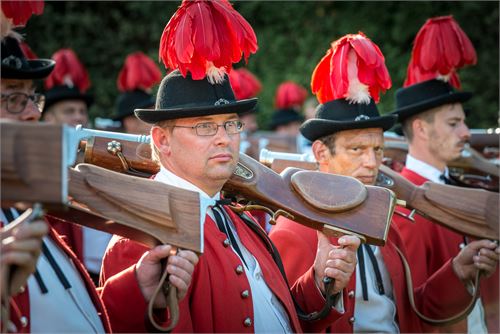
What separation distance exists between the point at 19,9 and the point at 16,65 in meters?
0.42

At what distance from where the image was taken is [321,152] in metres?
5.39

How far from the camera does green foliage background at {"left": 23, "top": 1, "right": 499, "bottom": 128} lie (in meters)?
12.3

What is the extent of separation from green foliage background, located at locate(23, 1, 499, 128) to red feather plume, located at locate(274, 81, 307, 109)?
36 cm

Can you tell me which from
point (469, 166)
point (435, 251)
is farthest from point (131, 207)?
point (469, 166)

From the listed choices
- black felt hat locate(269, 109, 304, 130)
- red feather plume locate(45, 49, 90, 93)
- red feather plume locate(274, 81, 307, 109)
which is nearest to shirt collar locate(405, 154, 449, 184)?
red feather plume locate(45, 49, 90, 93)

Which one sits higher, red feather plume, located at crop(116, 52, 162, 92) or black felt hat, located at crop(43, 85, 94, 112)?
red feather plume, located at crop(116, 52, 162, 92)

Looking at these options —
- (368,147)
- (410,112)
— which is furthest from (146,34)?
(368,147)

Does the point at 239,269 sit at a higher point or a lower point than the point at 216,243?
lower

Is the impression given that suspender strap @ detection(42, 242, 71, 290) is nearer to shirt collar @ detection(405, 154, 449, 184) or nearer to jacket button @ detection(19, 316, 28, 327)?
jacket button @ detection(19, 316, 28, 327)

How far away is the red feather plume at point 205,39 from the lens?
13.2 feet

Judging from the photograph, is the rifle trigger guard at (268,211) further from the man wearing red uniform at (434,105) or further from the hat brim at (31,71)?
the man wearing red uniform at (434,105)

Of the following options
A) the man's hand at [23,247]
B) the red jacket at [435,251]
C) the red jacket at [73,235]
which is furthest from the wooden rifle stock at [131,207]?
the red jacket at [435,251]

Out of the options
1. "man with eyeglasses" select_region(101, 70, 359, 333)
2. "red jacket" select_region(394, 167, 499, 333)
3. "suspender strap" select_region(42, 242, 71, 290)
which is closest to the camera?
"suspender strap" select_region(42, 242, 71, 290)

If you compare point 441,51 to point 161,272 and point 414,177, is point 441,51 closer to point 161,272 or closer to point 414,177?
point 414,177
